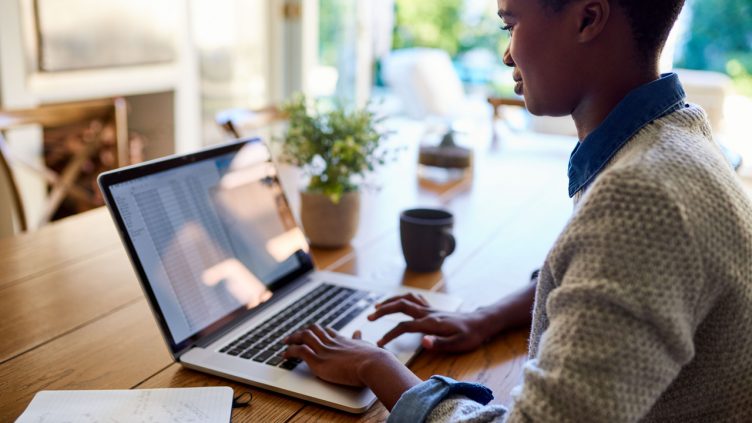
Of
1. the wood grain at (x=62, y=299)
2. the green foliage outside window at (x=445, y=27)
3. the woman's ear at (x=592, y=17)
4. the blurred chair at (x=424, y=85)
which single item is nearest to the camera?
the woman's ear at (x=592, y=17)

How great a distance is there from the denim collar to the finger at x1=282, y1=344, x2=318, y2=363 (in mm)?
410

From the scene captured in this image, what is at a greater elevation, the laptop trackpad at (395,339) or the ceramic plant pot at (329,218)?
the ceramic plant pot at (329,218)

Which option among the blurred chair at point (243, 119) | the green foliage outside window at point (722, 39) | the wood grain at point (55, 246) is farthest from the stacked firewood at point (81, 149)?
the green foliage outside window at point (722, 39)

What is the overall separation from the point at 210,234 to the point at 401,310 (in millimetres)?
305

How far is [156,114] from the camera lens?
3.86m

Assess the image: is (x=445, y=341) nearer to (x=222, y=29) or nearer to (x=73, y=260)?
(x=73, y=260)

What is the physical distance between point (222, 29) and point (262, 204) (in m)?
3.10

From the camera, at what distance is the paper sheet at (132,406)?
2.48ft

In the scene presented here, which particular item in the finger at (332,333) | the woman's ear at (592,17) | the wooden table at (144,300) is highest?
the woman's ear at (592,17)

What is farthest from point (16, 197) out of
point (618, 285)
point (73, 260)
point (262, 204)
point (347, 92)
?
point (347, 92)

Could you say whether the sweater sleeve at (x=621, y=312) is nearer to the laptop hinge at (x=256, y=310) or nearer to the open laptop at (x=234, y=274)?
the open laptop at (x=234, y=274)

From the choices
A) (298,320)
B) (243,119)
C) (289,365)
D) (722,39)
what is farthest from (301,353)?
(722,39)

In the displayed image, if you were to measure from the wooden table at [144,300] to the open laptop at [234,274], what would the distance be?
4 centimetres

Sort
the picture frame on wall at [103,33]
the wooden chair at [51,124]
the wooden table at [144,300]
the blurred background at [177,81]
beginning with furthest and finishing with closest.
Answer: the picture frame on wall at [103,33] → the blurred background at [177,81] → the wooden chair at [51,124] → the wooden table at [144,300]
